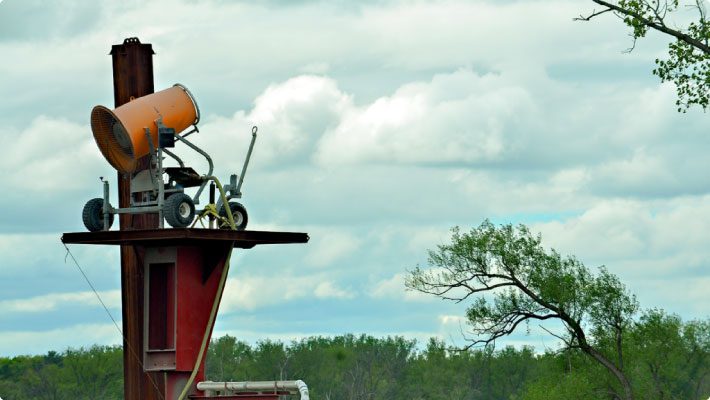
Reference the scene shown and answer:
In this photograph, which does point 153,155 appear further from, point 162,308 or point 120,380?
point 120,380

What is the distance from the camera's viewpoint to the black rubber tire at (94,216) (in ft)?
79.8

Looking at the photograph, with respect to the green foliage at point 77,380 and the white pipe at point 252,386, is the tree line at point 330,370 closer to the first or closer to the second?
the green foliage at point 77,380

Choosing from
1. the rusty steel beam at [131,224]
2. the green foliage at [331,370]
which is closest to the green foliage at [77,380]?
the green foliage at [331,370]

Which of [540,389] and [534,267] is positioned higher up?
[534,267]

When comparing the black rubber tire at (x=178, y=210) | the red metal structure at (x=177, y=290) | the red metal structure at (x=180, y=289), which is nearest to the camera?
the black rubber tire at (x=178, y=210)

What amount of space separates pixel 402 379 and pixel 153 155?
90139 mm

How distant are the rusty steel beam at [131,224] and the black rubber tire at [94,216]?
201cm

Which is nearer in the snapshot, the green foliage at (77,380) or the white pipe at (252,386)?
the white pipe at (252,386)

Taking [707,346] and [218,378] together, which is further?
[218,378]

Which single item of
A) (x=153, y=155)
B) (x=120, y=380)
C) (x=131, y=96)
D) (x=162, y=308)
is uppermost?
(x=120, y=380)

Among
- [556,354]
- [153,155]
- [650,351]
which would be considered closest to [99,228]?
[153,155]

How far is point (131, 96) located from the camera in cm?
2695

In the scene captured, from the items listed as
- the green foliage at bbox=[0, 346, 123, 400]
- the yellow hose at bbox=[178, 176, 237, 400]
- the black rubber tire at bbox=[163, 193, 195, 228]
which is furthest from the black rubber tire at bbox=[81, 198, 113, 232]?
the green foliage at bbox=[0, 346, 123, 400]

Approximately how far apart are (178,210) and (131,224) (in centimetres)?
358
